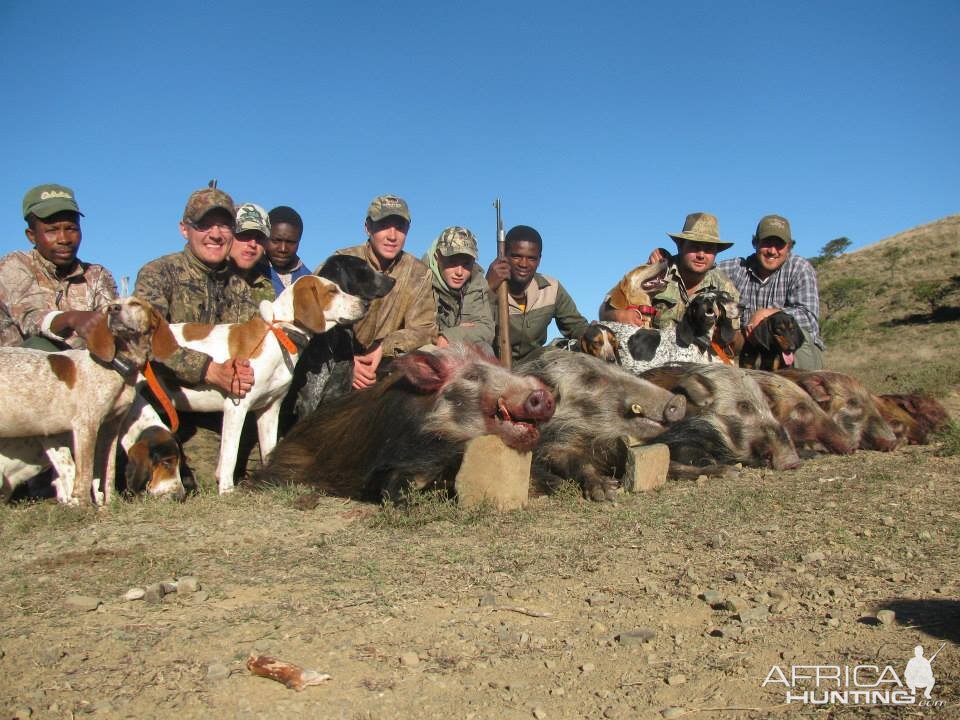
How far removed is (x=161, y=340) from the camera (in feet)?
17.6

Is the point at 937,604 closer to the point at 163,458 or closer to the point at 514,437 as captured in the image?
the point at 514,437

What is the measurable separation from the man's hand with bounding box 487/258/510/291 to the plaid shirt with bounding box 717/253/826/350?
2.45 meters

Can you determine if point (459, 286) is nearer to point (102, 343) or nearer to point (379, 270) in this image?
point (379, 270)

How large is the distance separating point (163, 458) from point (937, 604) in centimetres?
427

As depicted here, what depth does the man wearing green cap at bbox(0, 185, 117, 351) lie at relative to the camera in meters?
5.88

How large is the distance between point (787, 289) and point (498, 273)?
307 cm

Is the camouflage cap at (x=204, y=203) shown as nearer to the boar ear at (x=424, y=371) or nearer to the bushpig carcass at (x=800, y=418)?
the boar ear at (x=424, y=371)

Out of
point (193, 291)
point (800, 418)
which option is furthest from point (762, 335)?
point (193, 291)

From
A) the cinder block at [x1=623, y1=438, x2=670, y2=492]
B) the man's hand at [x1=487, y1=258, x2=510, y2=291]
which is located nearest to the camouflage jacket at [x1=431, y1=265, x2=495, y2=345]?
the man's hand at [x1=487, y1=258, x2=510, y2=291]

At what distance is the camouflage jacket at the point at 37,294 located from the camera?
19.3ft

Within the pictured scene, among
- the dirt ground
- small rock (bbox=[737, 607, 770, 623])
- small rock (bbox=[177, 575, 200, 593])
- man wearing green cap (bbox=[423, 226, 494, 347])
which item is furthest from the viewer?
man wearing green cap (bbox=[423, 226, 494, 347])

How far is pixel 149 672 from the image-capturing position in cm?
255

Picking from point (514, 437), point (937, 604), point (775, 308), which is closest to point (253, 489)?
point (514, 437)

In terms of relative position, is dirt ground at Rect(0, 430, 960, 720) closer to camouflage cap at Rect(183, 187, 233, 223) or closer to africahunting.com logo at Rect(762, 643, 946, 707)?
africahunting.com logo at Rect(762, 643, 946, 707)
